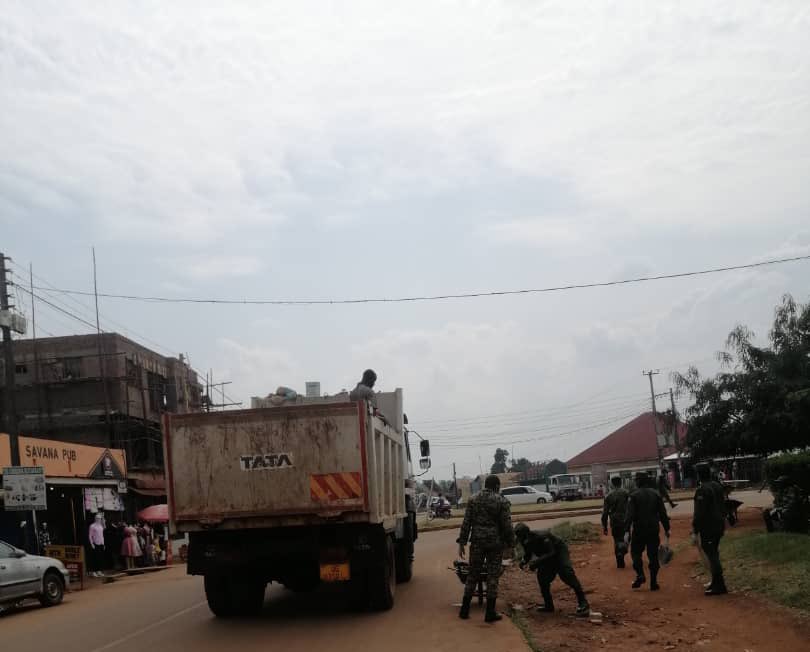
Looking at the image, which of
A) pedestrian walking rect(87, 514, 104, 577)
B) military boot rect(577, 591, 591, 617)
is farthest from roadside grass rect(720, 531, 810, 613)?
pedestrian walking rect(87, 514, 104, 577)

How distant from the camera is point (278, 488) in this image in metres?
10.6

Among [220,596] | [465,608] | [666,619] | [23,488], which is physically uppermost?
[23,488]

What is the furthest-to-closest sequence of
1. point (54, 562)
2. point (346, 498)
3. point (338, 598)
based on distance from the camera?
1. point (54, 562)
2. point (338, 598)
3. point (346, 498)

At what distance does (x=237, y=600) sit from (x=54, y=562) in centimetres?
782

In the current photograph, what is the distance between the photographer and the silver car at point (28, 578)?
637 inches

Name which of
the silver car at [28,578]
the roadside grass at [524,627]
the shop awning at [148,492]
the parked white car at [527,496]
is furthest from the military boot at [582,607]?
the parked white car at [527,496]

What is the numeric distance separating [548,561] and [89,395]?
3719 cm

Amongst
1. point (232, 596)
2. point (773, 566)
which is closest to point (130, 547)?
point (232, 596)

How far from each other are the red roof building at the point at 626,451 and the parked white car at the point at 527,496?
15.0 m

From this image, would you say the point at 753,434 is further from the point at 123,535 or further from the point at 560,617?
the point at 123,535

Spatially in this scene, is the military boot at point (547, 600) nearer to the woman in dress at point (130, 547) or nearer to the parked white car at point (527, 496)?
the woman in dress at point (130, 547)

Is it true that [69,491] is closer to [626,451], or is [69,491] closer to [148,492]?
[148,492]

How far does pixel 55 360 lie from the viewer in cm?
4394

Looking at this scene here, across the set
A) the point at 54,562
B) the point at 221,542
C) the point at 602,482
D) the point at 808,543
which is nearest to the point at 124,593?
the point at 54,562
